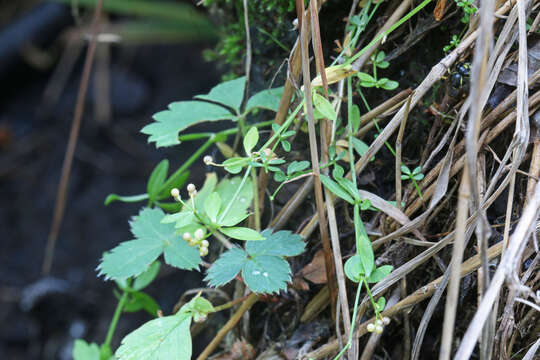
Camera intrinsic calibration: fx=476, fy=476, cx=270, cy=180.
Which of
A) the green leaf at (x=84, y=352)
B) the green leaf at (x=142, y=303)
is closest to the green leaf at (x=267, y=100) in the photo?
the green leaf at (x=142, y=303)

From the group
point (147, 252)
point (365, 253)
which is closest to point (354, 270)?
point (365, 253)

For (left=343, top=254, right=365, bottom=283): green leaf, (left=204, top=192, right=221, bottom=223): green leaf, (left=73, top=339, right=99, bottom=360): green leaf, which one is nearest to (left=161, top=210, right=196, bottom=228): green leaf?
(left=204, top=192, right=221, bottom=223): green leaf

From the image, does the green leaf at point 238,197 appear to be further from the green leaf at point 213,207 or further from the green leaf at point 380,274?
the green leaf at point 380,274

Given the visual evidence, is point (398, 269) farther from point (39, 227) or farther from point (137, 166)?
point (39, 227)

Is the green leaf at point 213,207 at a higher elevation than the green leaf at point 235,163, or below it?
below

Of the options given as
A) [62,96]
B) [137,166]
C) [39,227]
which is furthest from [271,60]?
[62,96]

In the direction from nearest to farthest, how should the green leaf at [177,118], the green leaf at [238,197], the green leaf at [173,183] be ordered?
the green leaf at [238,197] < the green leaf at [177,118] < the green leaf at [173,183]
